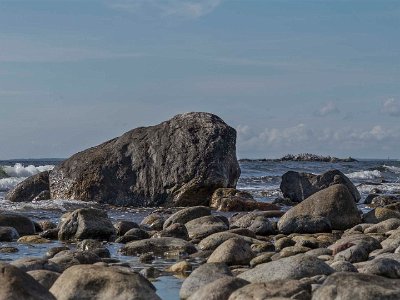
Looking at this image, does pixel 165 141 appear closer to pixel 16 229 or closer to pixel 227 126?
pixel 227 126

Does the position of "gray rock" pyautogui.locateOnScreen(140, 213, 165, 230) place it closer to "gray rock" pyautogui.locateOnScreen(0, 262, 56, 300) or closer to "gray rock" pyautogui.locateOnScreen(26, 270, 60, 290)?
"gray rock" pyautogui.locateOnScreen(26, 270, 60, 290)

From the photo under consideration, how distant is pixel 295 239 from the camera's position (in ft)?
44.3

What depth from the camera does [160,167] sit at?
23.1 metres

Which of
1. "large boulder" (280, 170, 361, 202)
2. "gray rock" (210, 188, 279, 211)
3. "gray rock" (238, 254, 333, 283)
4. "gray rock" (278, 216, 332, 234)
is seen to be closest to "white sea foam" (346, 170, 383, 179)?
"large boulder" (280, 170, 361, 202)

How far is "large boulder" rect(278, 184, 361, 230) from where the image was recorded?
16.5 meters

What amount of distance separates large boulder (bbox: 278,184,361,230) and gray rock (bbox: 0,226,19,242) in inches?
205

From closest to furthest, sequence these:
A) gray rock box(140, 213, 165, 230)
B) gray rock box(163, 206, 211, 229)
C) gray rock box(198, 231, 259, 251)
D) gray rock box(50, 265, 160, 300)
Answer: gray rock box(50, 265, 160, 300) < gray rock box(198, 231, 259, 251) < gray rock box(163, 206, 211, 229) < gray rock box(140, 213, 165, 230)

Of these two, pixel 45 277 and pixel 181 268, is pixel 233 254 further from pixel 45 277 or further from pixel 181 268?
Result: pixel 45 277

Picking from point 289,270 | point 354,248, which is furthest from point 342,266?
point 354,248

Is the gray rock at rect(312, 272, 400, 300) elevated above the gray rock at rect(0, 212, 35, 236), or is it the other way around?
the gray rock at rect(312, 272, 400, 300)

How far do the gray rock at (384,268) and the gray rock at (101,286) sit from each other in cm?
302

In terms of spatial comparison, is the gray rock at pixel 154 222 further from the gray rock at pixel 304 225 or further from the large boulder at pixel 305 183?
the large boulder at pixel 305 183

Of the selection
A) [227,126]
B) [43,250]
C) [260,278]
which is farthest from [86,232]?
[227,126]

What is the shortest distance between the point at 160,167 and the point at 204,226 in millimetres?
8023
